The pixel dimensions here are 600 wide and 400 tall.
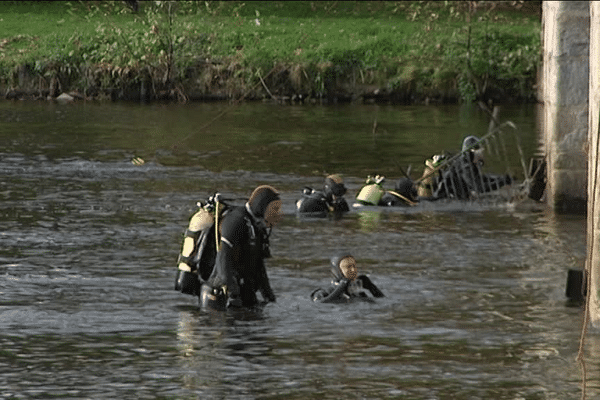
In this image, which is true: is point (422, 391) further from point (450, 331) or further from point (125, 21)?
point (125, 21)

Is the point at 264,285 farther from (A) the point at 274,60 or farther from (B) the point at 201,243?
(A) the point at 274,60

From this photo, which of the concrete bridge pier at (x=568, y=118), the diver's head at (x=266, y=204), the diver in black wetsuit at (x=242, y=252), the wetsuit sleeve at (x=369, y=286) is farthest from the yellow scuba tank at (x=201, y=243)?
the concrete bridge pier at (x=568, y=118)

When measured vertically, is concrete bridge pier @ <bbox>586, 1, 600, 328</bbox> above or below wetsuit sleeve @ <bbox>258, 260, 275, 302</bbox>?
above

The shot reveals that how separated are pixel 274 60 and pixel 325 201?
831 inches

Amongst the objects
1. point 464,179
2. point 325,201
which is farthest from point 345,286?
point 464,179

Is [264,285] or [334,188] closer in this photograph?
[264,285]

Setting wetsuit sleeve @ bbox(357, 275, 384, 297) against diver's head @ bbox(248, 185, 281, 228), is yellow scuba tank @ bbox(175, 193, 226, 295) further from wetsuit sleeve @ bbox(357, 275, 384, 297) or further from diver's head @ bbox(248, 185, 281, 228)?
wetsuit sleeve @ bbox(357, 275, 384, 297)

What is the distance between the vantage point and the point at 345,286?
16.1 meters

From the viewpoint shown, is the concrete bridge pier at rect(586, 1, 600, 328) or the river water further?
the concrete bridge pier at rect(586, 1, 600, 328)

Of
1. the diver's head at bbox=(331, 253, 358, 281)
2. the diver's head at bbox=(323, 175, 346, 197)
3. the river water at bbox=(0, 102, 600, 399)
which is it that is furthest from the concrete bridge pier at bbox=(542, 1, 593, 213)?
the diver's head at bbox=(331, 253, 358, 281)

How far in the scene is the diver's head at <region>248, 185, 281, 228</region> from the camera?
1510cm

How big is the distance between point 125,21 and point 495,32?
10590mm

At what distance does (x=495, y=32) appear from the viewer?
4494cm

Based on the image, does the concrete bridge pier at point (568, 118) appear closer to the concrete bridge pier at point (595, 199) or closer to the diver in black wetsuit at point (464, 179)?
the diver in black wetsuit at point (464, 179)
